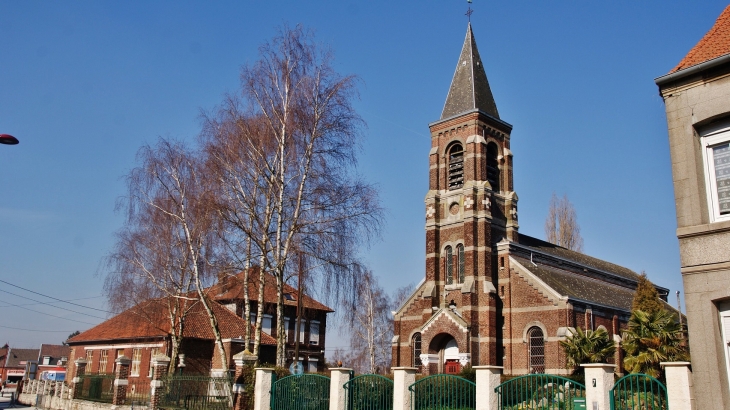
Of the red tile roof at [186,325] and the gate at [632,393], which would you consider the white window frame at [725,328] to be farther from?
the red tile roof at [186,325]

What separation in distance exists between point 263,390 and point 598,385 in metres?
9.98

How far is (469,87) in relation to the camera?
38.8 m

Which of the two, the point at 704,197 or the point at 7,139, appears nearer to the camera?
the point at 704,197

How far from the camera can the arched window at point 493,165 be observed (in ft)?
124

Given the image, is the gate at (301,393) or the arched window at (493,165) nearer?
the gate at (301,393)

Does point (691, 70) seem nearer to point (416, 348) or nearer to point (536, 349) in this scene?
point (536, 349)

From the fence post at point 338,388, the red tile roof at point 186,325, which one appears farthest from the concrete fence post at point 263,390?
the red tile roof at point 186,325

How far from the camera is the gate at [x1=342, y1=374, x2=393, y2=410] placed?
15.0m

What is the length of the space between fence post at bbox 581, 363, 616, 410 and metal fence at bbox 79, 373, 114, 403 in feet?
71.8

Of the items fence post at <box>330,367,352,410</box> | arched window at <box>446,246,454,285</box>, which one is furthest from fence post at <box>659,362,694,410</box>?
arched window at <box>446,246,454,285</box>

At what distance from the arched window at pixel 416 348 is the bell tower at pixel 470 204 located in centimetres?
242

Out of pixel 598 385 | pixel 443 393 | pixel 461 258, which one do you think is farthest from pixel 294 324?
pixel 598 385

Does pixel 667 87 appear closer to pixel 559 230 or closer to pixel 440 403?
pixel 440 403

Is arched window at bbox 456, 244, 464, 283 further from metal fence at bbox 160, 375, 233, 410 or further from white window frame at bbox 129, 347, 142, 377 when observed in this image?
white window frame at bbox 129, 347, 142, 377
